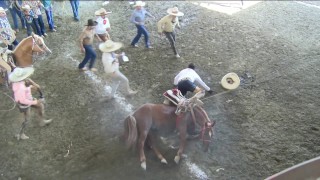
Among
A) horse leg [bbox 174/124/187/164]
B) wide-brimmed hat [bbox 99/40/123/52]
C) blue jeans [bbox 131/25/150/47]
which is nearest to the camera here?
horse leg [bbox 174/124/187/164]

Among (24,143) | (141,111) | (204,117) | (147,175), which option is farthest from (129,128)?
(24,143)

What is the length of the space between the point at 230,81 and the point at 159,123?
109 inches

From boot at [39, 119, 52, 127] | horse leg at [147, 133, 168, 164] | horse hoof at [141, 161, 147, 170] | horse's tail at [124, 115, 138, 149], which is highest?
horse's tail at [124, 115, 138, 149]

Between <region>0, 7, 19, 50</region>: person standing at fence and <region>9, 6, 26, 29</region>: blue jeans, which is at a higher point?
<region>0, 7, 19, 50</region>: person standing at fence

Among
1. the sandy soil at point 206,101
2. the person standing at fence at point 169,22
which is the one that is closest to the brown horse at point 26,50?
the sandy soil at point 206,101

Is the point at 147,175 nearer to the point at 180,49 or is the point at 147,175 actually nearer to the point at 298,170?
the point at 298,170

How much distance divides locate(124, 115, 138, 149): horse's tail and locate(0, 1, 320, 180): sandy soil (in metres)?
0.54

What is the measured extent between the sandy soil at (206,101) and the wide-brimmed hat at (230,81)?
17cm

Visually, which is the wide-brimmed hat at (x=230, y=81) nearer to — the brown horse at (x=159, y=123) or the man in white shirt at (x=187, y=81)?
the man in white shirt at (x=187, y=81)

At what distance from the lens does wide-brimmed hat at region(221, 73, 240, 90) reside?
8.73 m

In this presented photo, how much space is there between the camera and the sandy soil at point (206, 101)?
275 inches

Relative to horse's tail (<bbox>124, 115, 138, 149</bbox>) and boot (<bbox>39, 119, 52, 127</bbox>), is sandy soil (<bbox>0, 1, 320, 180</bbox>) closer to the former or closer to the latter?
boot (<bbox>39, 119, 52, 127</bbox>)

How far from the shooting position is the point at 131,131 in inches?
Result: 261

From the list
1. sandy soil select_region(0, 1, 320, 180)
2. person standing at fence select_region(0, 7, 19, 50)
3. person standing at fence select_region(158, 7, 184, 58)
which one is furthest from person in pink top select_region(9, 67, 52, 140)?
person standing at fence select_region(158, 7, 184, 58)
